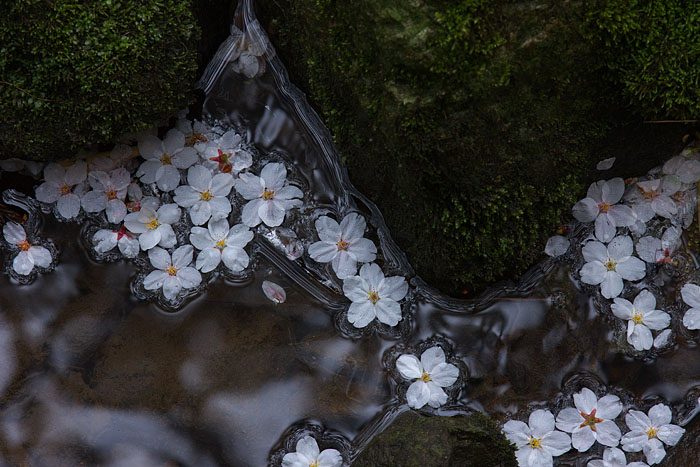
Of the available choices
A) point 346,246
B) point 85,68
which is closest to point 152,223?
point 85,68

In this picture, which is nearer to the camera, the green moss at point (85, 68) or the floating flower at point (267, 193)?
the green moss at point (85, 68)

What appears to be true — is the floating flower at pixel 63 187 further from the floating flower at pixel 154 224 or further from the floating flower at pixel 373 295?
the floating flower at pixel 373 295

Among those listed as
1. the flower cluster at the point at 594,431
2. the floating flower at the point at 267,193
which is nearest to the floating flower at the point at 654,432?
the flower cluster at the point at 594,431

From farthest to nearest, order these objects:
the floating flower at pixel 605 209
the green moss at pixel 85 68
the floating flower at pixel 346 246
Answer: the floating flower at pixel 346 246, the floating flower at pixel 605 209, the green moss at pixel 85 68

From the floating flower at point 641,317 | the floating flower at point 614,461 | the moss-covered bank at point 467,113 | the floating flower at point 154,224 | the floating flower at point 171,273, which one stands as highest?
the moss-covered bank at point 467,113

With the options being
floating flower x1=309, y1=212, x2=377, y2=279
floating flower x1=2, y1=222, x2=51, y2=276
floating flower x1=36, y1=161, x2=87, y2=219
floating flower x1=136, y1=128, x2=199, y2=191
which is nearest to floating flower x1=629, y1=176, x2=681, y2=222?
floating flower x1=309, y1=212, x2=377, y2=279

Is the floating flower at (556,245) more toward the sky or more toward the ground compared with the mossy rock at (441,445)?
more toward the sky

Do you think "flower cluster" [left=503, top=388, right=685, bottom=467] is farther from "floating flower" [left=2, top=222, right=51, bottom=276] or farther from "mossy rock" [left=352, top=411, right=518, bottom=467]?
"floating flower" [left=2, top=222, right=51, bottom=276]
